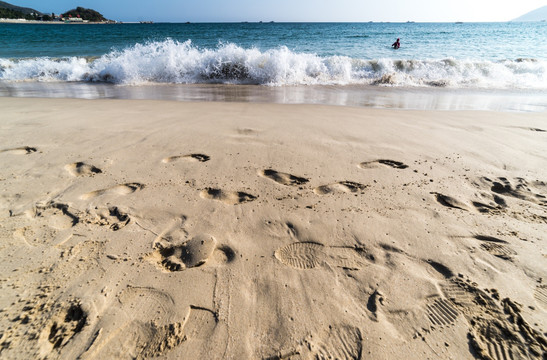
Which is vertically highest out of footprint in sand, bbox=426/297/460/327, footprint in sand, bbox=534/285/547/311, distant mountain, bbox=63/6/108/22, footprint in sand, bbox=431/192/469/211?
distant mountain, bbox=63/6/108/22

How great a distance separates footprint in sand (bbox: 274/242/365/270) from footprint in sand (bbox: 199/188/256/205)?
604mm

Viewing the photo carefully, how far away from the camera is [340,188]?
231 cm

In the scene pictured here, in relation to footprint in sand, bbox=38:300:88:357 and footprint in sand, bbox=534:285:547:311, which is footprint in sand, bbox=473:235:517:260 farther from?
footprint in sand, bbox=38:300:88:357

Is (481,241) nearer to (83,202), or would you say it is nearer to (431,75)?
(83,202)

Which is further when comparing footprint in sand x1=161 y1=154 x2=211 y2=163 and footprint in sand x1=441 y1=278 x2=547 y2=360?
footprint in sand x1=161 y1=154 x2=211 y2=163

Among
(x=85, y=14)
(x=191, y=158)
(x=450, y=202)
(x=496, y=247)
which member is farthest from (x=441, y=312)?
(x=85, y=14)

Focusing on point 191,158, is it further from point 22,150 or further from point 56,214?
point 22,150

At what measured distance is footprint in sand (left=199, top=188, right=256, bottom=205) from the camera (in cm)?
213

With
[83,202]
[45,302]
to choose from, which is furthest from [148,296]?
[83,202]

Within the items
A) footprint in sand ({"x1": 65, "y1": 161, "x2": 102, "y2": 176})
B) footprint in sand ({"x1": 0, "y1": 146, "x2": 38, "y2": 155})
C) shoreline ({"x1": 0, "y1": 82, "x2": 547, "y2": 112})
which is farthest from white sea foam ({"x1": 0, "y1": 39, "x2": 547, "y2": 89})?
footprint in sand ({"x1": 65, "y1": 161, "x2": 102, "y2": 176})

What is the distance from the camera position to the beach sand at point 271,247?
1.22m

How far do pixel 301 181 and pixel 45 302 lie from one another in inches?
73.0

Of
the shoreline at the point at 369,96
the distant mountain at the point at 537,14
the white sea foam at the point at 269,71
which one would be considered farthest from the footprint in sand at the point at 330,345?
the distant mountain at the point at 537,14

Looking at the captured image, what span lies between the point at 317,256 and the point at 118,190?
5.76ft
